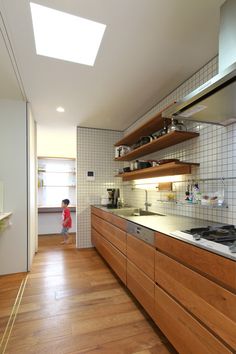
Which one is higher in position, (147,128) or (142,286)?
(147,128)

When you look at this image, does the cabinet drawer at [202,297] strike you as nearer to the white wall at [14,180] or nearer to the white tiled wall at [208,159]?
the white tiled wall at [208,159]

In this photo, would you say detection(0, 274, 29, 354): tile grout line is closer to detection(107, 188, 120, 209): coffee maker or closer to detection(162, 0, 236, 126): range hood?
detection(107, 188, 120, 209): coffee maker

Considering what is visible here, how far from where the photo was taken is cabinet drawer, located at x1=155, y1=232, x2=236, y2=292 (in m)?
0.90

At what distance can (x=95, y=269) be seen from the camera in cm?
289

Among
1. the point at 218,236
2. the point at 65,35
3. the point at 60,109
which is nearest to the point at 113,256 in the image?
the point at 218,236

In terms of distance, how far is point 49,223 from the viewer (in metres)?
5.24

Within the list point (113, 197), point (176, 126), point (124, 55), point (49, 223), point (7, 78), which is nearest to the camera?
point (124, 55)

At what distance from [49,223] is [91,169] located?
2.26 meters

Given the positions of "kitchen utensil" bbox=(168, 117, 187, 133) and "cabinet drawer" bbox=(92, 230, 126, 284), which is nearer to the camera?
"kitchen utensil" bbox=(168, 117, 187, 133)

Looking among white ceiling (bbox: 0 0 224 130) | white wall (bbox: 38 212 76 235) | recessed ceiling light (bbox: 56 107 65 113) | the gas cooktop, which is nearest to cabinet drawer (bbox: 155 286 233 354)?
the gas cooktop

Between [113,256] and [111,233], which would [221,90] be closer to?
[111,233]

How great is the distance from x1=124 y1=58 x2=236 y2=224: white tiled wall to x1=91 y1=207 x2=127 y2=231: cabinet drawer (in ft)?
2.11

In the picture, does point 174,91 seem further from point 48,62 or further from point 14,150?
point 14,150

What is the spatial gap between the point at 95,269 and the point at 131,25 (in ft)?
9.46
